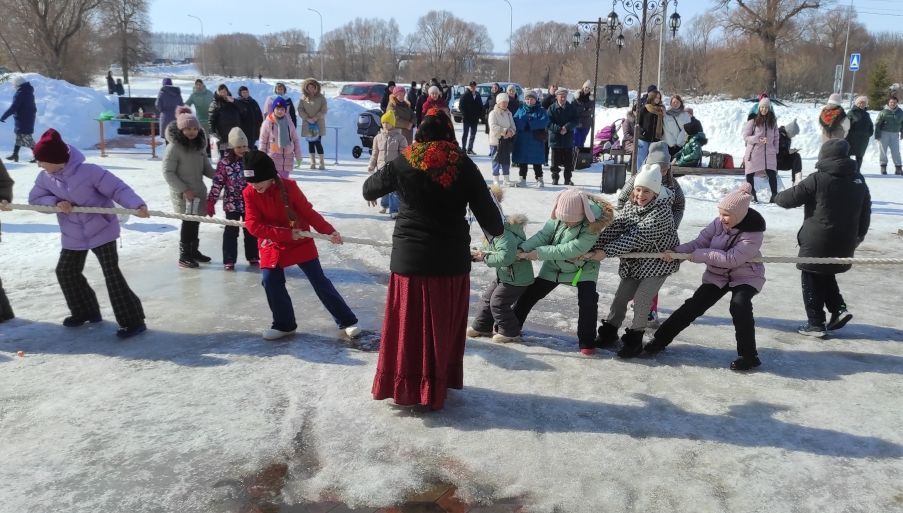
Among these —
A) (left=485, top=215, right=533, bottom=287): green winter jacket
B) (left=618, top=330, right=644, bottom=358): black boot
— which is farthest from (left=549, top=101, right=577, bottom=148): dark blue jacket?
(left=618, top=330, right=644, bottom=358): black boot

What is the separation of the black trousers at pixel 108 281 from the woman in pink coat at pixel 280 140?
4.35m

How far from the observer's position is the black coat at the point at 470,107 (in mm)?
16938

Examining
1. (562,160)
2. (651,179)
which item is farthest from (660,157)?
(562,160)

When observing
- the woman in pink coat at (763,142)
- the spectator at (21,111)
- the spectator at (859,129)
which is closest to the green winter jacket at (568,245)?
the woman in pink coat at (763,142)

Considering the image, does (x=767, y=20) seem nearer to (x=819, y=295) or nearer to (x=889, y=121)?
(x=889, y=121)

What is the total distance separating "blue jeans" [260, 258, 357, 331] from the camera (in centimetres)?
555

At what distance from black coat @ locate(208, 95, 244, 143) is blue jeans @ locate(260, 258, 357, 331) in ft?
24.3

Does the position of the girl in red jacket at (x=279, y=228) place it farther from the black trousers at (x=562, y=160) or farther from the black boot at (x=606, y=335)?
the black trousers at (x=562, y=160)

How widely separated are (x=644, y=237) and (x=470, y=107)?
479 inches

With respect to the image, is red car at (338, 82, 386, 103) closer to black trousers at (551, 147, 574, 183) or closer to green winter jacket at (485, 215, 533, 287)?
black trousers at (551, 147, 574, 183)

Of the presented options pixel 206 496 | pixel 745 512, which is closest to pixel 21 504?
pixel 206 496

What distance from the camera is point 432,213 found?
4.10 metres

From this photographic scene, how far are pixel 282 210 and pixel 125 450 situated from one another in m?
2.10

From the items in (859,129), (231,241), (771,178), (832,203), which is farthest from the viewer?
(859,129)
